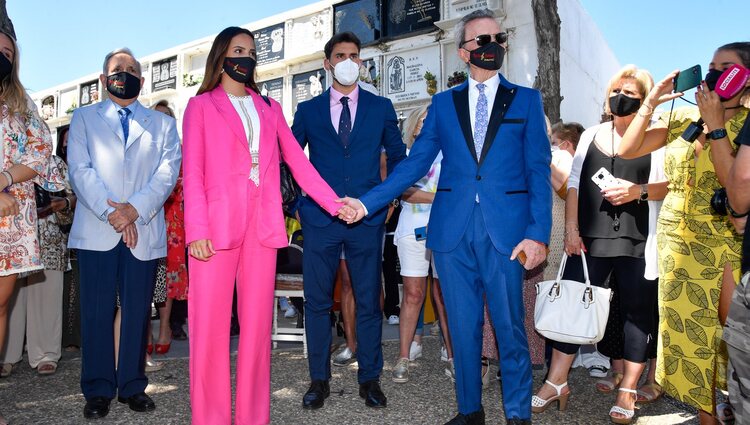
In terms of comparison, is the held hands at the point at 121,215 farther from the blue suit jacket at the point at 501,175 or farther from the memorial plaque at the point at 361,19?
the memorial plaque at the point at 361,19

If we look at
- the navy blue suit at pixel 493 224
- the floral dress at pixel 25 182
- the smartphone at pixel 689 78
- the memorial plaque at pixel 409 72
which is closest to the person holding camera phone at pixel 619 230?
the smartphone at pixel 689 78

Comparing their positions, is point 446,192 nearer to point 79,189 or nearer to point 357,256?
point 357,256

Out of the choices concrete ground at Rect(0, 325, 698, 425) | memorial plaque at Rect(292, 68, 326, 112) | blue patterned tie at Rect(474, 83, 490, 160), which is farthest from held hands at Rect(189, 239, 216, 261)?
memorial plaque at Rect(292, 68, 326, 112)

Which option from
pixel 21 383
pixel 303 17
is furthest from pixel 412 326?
pixel 303 17

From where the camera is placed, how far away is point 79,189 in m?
3.38

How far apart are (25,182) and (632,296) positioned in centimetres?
370

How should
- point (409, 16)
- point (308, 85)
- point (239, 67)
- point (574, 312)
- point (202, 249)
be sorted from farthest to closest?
point (308, 85)
point (409, 16)
point (574, 312)
point (239, 67)
point (202, 249)

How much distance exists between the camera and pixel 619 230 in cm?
350

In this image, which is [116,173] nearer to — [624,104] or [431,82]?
[624,104]

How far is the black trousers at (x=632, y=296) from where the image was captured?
3.40 m

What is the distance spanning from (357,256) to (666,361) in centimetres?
188

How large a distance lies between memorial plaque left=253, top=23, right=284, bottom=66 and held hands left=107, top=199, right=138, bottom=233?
15379 millimetres

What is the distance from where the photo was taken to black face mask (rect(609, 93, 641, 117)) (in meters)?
3.49

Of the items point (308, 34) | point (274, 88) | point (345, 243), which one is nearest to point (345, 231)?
point (345, 243)
